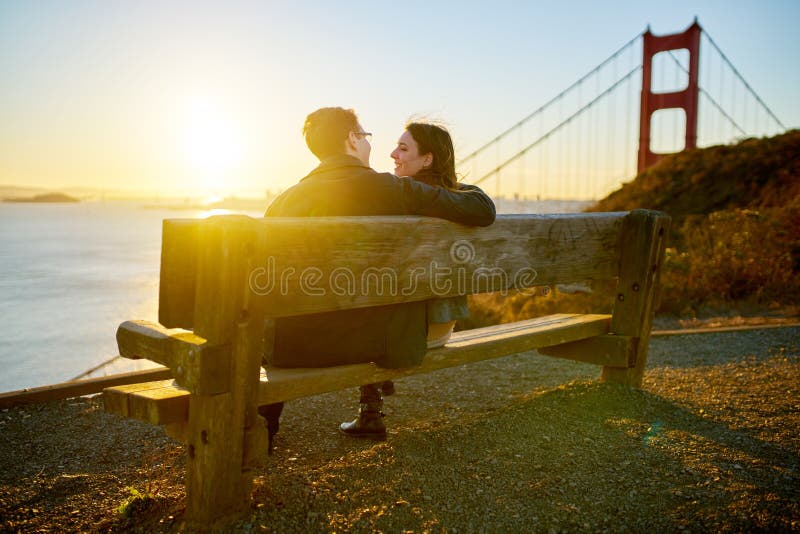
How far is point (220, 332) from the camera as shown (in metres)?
1.88

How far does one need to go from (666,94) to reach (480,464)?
19.7m

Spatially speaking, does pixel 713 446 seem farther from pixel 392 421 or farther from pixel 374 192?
pixel 374 192

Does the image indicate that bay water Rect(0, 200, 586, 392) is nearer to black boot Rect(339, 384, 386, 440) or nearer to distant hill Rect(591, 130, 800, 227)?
black boot Rect(339, 384, 386, 440)

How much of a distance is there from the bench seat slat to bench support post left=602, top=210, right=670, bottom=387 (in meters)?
0.12

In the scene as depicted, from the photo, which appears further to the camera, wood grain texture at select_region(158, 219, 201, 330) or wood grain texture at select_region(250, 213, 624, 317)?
wood grain texture at select_region(250, 213, 624, 317)

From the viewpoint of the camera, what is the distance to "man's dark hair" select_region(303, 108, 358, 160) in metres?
2.48

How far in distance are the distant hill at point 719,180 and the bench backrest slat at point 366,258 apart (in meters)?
9.33

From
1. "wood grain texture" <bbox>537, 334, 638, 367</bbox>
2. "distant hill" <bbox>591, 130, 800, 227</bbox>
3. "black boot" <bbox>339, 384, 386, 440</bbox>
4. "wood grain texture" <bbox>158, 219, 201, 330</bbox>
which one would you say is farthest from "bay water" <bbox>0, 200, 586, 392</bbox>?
"distant hill" <bbox>591, 130, 800, 227</bbox>

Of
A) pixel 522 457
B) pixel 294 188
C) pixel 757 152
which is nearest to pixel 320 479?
pixel 522 457

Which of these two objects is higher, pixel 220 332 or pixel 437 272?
pixel 437 272

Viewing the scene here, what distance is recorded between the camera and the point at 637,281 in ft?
11.3

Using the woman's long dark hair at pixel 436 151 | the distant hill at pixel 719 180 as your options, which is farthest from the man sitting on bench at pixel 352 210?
the distant hill at pixel 719 180

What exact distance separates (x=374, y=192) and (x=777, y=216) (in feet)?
26.9

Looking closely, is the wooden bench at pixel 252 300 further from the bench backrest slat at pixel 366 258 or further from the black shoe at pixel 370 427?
the black shoe at pixel 370 427
